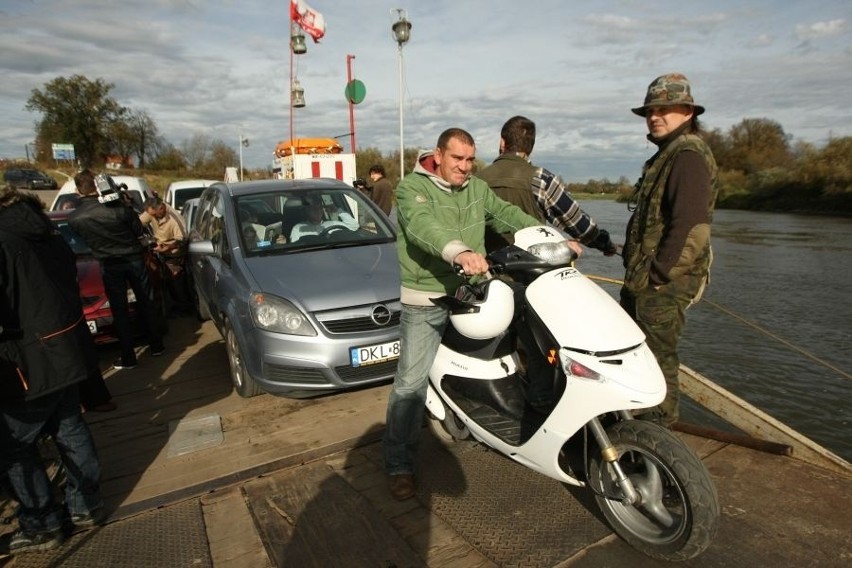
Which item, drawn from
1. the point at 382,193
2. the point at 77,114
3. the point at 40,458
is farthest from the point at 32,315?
the point at 77,114

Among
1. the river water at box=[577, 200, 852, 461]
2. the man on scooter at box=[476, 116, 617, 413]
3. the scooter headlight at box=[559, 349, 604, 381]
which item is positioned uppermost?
the man on scooter at box=[476, 116, 617, 413]

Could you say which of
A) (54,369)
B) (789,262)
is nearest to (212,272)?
(54,369)

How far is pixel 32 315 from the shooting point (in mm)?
2520

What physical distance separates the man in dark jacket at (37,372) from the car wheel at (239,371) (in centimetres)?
143

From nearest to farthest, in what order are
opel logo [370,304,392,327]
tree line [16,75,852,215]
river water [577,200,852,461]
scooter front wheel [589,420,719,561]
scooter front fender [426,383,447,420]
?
scooter front wheel [589,420,719,561]
scooter front fender [426,383,447,420]
opel logo [370,304,392,327]
river water [577,200,852,461]
tree line [16,75,852,215]

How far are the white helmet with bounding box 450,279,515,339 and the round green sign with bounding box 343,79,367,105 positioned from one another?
11547 millimetres

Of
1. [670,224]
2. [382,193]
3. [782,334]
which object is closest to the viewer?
[670,224]

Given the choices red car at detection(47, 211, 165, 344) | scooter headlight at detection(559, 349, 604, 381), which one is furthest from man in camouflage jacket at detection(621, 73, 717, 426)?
red car at detection(47, 211, 165, 344)

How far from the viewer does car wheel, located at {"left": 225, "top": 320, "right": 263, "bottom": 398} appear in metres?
4.21

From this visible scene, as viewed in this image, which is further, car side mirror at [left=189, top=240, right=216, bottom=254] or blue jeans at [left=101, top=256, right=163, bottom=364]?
blue jeans at [left=101, top=256, right=163, bottom=364]

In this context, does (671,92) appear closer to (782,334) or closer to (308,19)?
(782,334)

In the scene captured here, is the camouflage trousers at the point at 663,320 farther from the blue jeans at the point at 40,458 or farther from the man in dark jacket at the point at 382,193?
the man in dark jacket at the point at 382,193

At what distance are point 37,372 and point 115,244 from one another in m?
3.00

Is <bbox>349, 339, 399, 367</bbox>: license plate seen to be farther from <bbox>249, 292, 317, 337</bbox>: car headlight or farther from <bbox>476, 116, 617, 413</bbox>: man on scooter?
<bbox>476, 116, 617, 413</bbox>: man on scooter
